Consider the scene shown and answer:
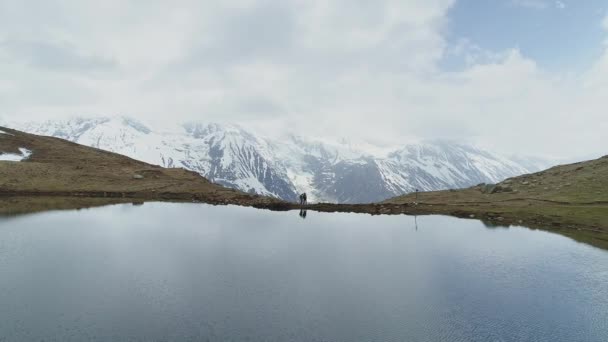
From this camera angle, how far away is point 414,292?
5156cm

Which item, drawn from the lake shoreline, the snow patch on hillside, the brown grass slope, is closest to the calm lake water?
the lake shoreline

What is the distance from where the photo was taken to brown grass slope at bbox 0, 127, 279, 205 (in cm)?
13188

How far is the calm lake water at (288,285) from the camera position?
40.1m

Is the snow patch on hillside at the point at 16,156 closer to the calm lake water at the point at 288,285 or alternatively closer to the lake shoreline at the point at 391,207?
the lake shoreline at the point at 391,207

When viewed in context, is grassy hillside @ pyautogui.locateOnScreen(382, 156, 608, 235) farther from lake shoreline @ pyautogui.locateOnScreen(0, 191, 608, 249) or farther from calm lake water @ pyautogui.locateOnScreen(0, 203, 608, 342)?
calm lake water @ pyautogui.locateOnScreen(0, 203, 608, 342)

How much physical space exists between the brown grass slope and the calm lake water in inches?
1852

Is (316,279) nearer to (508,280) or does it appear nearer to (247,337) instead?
(247,337)

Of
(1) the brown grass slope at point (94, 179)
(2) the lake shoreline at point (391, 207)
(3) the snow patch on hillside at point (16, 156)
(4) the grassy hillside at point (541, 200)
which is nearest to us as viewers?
(2) the lake shoreline at point (391, 207)

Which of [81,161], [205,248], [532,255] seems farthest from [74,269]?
[81,161]

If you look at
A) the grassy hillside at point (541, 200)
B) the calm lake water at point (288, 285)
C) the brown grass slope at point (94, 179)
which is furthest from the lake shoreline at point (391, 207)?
the calm lake water at point (288, 285)

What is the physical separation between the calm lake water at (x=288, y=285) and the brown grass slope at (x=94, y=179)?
154ft

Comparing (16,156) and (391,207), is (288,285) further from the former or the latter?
(16,156)

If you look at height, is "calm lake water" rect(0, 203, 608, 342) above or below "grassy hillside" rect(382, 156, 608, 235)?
below

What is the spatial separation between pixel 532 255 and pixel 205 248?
191 feet
